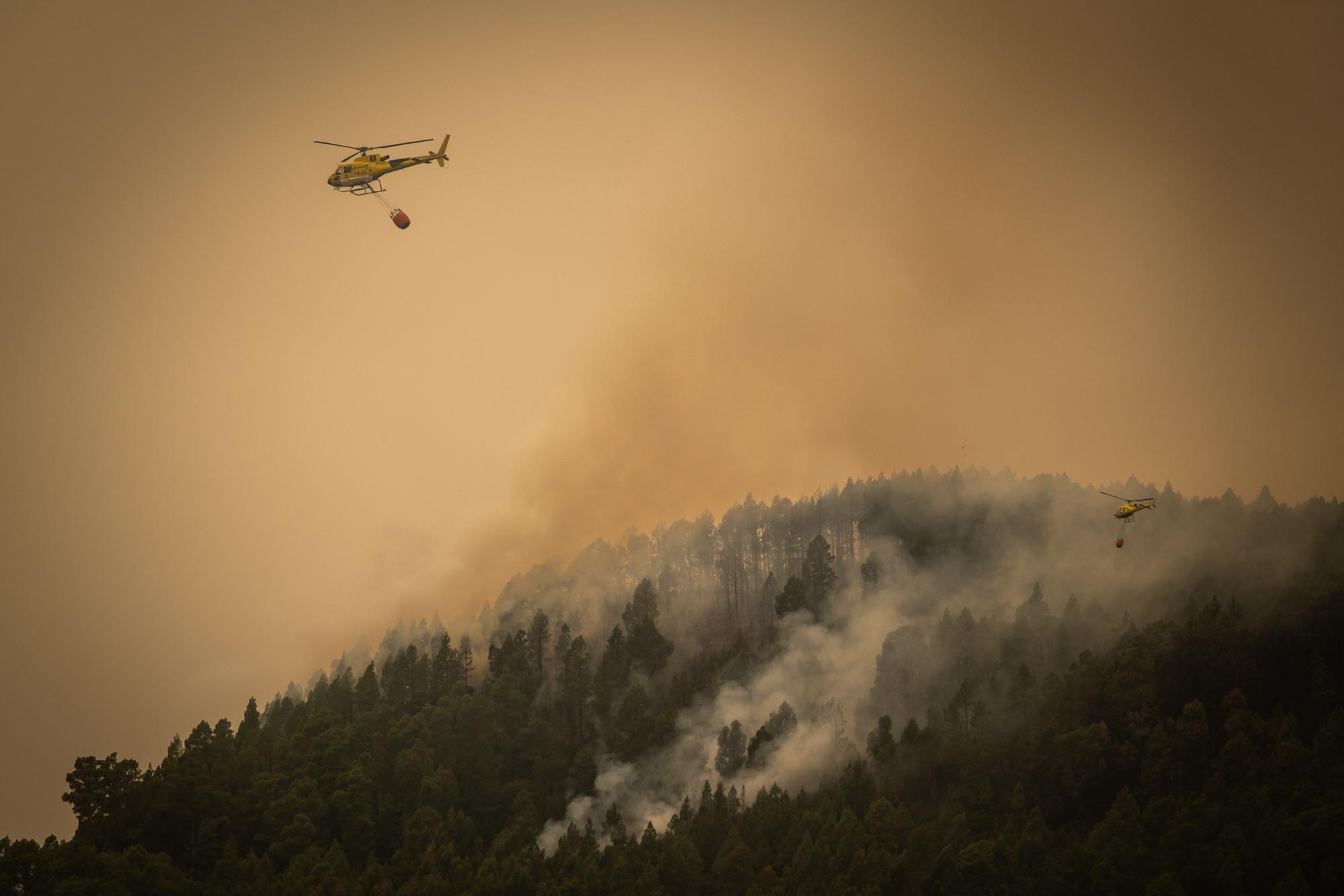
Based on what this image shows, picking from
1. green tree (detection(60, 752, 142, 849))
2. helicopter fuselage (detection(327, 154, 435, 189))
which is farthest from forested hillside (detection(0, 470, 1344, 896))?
helicopter fuselage (detection(327, 154, 435, 189))

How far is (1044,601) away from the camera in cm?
19675

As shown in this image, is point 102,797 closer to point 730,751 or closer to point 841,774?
point 730,751

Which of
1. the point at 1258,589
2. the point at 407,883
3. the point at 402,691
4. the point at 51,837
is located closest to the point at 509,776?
the point at 402,691

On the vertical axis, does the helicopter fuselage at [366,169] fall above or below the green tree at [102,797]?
above

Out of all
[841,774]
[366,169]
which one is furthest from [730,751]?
[366,169]

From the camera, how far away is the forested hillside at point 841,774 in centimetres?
14275

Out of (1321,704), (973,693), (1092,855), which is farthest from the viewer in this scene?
(973,693)

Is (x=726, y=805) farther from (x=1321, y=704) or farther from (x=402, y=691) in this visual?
(x=1321, y=704)

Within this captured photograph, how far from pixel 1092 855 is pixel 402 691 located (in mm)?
94950

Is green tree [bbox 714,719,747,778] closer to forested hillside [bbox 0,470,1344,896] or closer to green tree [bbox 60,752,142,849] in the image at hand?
forested hillside [bbox 0,470,1344,896]

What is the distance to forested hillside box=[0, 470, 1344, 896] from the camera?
143 metres

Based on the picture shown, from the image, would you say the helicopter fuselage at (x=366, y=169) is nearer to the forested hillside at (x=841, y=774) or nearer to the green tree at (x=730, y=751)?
the forested hillside at (x=841, y=774)

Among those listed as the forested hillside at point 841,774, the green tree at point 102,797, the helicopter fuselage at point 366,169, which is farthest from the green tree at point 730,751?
the helicopter fuselage at point 366,169

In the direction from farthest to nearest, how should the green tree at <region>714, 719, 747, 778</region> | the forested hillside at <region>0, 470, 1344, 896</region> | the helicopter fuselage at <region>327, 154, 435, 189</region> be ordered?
the green tree at <region>714, 719, 747, 778</region>, the helicopter fuselage at <region>327, 154, 435, 189</region>, the forested hillside at <region>0, 470, 1344, 896</region>
